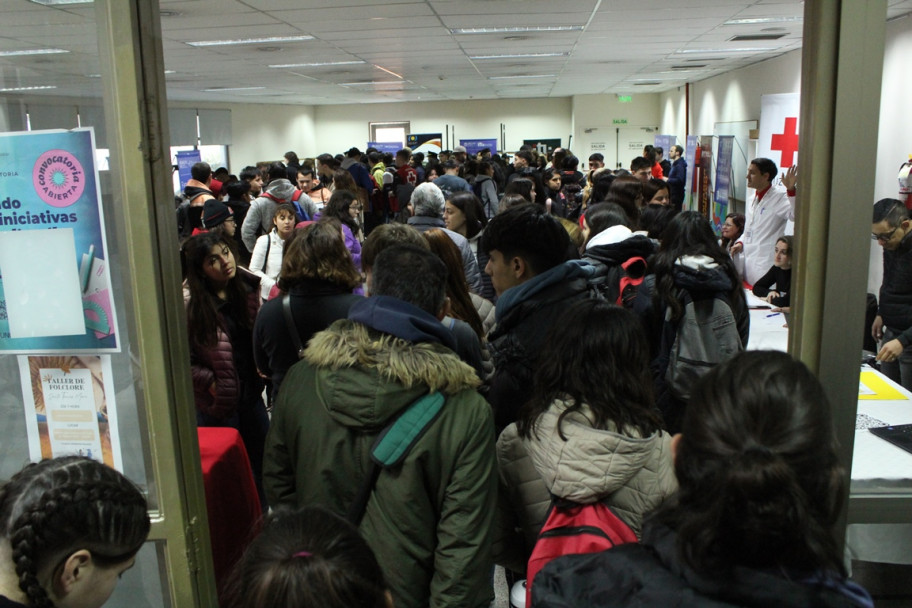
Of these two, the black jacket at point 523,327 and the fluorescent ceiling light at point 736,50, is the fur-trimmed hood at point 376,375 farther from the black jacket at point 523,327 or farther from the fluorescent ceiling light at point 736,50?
the fluorescent ceiling light at point 736,50

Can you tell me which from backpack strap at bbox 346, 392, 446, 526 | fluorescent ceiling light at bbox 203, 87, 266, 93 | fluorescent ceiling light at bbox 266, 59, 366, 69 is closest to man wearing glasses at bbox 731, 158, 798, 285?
backpack strap at bbox 346, 392, 446, 526

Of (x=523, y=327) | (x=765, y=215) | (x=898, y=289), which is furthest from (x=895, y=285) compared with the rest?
(x=523, y=327)

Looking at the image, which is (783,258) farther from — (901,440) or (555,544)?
(555,544)

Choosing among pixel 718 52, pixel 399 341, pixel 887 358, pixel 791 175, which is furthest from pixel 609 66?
pixel 399 341

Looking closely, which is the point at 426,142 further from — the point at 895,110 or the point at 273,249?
the point at 273,249

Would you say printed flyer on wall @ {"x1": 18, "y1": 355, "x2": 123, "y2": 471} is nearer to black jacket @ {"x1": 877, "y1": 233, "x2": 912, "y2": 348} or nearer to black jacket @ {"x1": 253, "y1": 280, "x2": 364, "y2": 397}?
black jacket @ {"x1": 253, "y1": 280, "x2": 364, "y2": 397}

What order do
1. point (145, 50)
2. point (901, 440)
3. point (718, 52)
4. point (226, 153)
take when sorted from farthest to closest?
1. point (226, 153)
2. point (718, 52)
3. point (901, 440)
4. point (145, 50)

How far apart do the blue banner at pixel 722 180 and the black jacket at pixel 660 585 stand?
335 inches

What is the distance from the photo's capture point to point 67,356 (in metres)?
1.53

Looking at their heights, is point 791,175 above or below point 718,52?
below

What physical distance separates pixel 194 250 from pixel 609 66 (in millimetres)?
8930

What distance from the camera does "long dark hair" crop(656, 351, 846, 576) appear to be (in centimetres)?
85

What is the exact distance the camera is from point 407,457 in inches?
59.0

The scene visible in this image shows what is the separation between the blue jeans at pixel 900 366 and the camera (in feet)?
11.5
